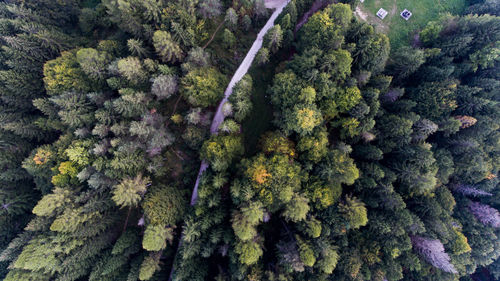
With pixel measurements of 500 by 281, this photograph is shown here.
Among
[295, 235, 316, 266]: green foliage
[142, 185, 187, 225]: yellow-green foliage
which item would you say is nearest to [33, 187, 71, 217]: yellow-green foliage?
[142, 185, 187, 225]: yellow-green foliage

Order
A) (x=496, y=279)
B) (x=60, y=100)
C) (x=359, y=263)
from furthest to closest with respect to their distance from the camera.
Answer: (x=496, y=279)
(x=60, y=100)
(x=359, y=263)

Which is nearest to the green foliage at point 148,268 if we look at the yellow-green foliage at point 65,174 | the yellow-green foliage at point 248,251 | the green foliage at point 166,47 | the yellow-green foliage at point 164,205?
the yellow-green foliage at point 164,205

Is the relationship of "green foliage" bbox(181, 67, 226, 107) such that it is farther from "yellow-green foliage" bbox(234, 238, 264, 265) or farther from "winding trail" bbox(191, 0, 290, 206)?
"yellow-green foliage" bbox(234, 238, 264, 265)

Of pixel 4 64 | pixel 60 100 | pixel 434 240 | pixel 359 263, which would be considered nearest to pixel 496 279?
pixel 434 240

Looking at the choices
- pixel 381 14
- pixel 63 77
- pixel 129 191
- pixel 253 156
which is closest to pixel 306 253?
pixel 253 156

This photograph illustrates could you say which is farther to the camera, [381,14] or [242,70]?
[381,14]

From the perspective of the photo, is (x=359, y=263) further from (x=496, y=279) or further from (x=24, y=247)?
(x=24, y=247)

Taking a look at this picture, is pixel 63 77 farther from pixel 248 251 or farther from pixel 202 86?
pixel 248 251
